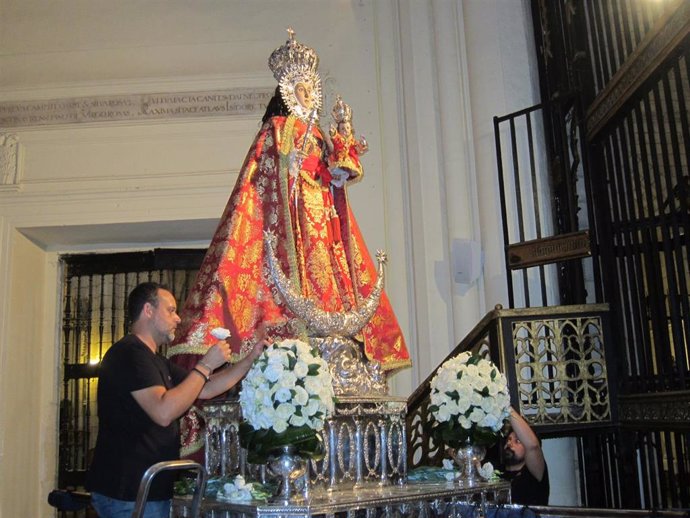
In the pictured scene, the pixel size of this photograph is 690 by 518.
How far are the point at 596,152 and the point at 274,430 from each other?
3410 millimetres

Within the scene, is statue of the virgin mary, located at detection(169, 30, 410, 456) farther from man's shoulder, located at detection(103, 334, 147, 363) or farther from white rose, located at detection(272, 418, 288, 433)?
white rose, located at detection(272, 418, 288, 433)

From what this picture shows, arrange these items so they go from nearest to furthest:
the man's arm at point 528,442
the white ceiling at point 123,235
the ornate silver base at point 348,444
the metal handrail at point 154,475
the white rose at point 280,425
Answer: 1. the metal handrail at point 154,475
2. the white rose at point 280,425
3. the ornate silver base at point 348,444
4. the man's arm at point 528,442
5. the white ceiling at point 123,235

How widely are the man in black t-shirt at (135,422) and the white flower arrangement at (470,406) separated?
107 centimetres

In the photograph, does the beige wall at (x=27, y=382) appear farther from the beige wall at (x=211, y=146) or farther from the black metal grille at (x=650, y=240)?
the black metal grille at (x=650, y=240)

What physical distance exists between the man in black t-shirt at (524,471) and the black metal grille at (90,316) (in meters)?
3.62

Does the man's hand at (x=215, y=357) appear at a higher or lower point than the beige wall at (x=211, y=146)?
lower

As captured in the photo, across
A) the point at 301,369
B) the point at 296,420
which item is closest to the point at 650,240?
the point at 301,369

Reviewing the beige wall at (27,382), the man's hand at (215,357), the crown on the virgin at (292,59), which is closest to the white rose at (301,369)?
the man's hand at (215,357)

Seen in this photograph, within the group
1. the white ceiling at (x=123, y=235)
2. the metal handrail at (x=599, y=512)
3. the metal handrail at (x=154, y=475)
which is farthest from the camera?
the white ceiling at (x=123, y=235)

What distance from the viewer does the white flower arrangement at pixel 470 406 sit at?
3.65 meters

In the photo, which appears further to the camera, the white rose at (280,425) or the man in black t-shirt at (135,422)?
the man in black t-shirt at (135,422)

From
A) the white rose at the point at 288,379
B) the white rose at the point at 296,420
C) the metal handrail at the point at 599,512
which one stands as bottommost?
the metal handrail at the point at 599,512

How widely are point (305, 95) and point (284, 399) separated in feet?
5.94

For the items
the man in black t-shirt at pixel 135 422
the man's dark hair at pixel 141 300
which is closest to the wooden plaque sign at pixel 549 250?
the man in black t-shirt at pixel 135 422
